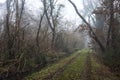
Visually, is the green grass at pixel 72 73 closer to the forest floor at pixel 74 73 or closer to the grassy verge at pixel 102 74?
the forest floor at pixel 74 73

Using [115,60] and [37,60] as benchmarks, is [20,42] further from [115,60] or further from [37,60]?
[115,60]

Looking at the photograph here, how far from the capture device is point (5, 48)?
19109 mm

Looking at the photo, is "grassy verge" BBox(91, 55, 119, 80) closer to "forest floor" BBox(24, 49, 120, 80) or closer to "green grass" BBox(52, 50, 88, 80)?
"forest floor" BBox(24, 49, 120, 80)

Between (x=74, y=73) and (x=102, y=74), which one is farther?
(x=74, y=73)

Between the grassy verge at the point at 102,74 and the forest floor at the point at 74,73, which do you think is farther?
the grassy verge at the point at 102,74

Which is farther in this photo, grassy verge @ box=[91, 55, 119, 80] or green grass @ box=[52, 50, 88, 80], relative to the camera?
grassy verge @ box=[91, 55, 119, 80]

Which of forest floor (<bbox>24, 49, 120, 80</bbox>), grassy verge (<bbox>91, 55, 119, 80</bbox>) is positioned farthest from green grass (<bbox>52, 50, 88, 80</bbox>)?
grassy verge (<bbox>91, 55, 119, 80</bbox>)

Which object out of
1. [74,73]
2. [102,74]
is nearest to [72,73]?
[74,73]

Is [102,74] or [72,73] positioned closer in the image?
[102,74]

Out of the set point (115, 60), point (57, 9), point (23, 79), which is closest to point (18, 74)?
point (23, 79)

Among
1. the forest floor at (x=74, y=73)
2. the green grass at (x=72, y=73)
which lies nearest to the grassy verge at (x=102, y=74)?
the forest floor at (x=74, y=73)

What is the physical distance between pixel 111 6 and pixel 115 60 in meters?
5.59

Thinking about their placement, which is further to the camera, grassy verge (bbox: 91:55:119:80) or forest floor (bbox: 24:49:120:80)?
grassy verge (bbox: 91:55:119:80)

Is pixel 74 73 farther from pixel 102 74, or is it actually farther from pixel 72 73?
pixel 102 74
